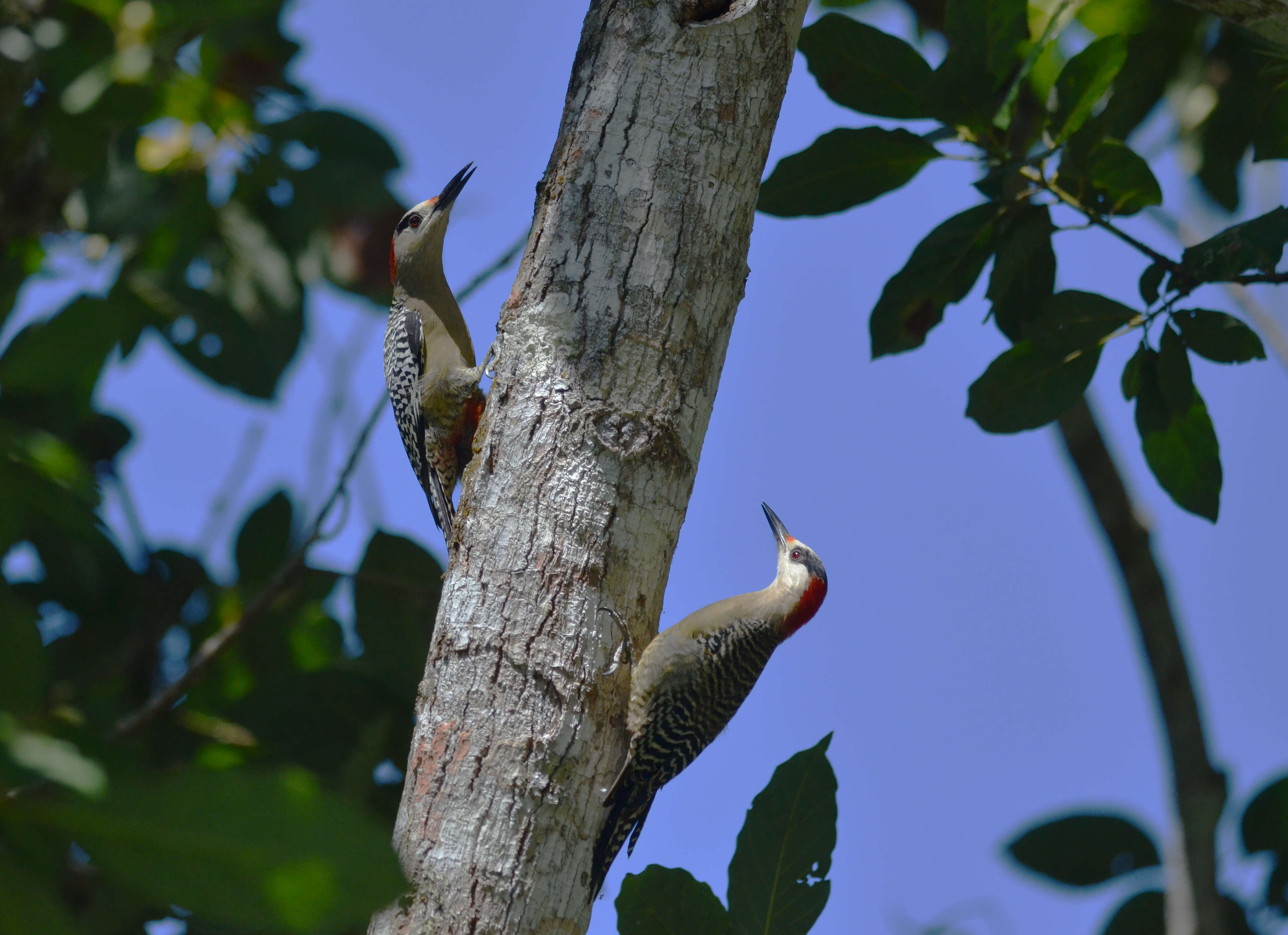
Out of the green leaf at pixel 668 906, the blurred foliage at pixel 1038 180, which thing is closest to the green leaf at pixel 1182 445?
the blurred foliage at pixel 1038 180

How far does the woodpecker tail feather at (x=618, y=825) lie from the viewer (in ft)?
7.02

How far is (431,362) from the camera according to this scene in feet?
12.8

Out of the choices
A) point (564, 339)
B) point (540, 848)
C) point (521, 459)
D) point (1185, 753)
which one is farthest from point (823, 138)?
point (1185, 753)

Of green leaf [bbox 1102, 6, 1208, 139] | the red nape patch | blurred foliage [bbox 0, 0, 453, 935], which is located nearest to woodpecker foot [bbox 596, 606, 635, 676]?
blurred foliage [bbox 0, 0, 453, 935]

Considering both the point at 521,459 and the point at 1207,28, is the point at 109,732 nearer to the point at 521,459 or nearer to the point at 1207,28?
the point at 521,459

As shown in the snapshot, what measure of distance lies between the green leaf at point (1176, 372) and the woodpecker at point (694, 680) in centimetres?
142

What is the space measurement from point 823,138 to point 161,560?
268 centimetres

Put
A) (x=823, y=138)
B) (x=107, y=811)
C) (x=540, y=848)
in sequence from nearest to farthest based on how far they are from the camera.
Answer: (x=107, y=811), (x=540, y=848), (x=823, y=138)

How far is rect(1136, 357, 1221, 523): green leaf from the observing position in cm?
277

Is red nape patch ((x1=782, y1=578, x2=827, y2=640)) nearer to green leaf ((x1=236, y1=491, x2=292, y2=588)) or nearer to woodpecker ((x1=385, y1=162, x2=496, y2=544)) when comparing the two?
woodpecker ((x1=385, y1=162, x2=496, y2=544))

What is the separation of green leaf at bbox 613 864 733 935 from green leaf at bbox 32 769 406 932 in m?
1.62

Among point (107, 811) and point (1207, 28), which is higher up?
point (1207, 28)

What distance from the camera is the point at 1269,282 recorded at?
242 centimetres

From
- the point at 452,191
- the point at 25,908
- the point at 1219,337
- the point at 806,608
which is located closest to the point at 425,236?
the point at 452,191
